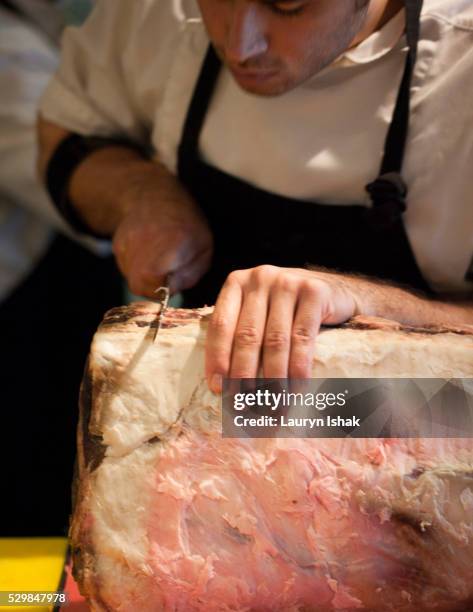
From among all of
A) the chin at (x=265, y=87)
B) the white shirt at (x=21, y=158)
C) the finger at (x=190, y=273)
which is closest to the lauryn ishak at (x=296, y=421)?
the finger at (x=190, y=273)

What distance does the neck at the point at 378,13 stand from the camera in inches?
33.7

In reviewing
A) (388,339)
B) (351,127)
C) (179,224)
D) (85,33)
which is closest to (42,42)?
(85,33)

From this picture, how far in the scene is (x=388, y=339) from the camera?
0.71 m

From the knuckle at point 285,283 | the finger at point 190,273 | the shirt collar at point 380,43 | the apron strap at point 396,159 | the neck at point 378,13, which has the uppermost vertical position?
the neck at point 378,13

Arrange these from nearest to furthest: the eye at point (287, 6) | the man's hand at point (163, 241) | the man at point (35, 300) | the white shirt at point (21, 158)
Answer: the eye at point (287, 6) < the man's hand at point (163, 241) < the man at point (35, 300) < the white shirt at point (21, 158)

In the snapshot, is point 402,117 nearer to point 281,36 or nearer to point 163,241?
point 281,36

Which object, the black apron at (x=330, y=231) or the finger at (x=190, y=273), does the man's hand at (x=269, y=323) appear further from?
the finger at (x=190, y=273)

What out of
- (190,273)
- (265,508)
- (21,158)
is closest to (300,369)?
(265,508)

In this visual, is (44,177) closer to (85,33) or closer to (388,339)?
(85,33)

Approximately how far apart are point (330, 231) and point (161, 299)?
217 mm

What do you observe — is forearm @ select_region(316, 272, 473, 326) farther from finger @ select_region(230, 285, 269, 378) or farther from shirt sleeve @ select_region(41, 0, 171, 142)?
shirt sleeve @ select_region(41, 0, 171, 142)

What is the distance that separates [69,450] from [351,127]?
2.60 feet

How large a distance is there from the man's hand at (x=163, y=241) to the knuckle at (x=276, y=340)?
260mm

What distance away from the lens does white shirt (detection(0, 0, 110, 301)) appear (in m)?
1.58
